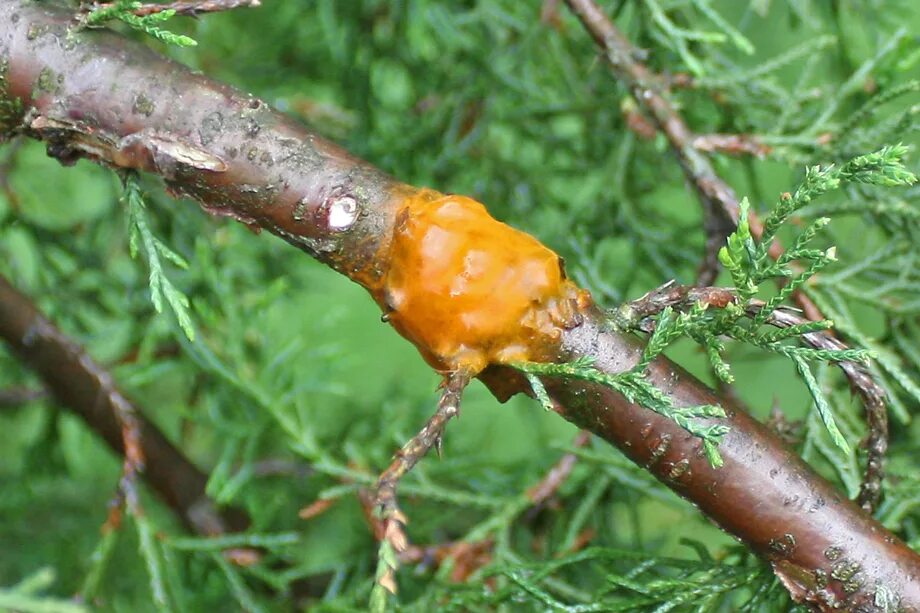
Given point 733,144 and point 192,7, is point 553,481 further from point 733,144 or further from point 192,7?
point 192,7

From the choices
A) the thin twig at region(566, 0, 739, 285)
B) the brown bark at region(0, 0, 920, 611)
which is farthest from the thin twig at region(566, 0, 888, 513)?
the brown bark at region(0, 0, 920, 611)

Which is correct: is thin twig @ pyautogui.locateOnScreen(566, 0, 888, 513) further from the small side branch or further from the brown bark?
the small side branch

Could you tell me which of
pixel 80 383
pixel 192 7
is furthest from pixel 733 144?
pixel 80 383

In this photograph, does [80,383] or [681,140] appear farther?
[80,383]

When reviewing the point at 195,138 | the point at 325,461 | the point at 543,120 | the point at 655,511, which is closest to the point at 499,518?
the point at 325,461

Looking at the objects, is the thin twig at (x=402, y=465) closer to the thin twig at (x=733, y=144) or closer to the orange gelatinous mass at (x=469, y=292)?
the orange gelatinous mass at (x=469, y=292)

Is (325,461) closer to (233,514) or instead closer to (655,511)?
(233,514)
